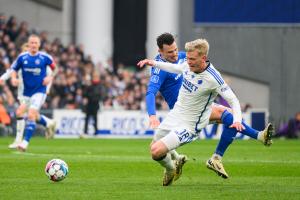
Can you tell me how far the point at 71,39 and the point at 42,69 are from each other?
57.0ft

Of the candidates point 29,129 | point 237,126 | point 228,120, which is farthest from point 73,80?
point 237,126

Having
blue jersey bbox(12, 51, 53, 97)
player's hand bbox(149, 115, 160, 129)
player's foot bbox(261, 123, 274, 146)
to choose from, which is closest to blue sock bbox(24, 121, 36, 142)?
blue jersey bbox(12, 51, 53, 97)

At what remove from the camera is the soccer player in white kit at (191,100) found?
42.5 ft

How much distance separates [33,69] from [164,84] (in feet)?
23.2

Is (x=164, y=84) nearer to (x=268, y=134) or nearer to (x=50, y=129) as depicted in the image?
(x=268, y=134)

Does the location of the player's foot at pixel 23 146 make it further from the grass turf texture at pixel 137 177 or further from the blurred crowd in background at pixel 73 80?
the blurred crowd in background at pixel 73 80

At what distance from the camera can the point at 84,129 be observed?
31.6 m

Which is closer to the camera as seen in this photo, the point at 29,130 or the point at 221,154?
the point at 221,154

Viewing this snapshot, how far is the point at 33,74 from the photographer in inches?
839

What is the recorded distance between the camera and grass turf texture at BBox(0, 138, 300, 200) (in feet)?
39.5

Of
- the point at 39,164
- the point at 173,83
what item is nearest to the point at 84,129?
the point at 39,164

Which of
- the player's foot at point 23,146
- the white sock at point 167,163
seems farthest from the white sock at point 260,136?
the player's foot at point 23,146

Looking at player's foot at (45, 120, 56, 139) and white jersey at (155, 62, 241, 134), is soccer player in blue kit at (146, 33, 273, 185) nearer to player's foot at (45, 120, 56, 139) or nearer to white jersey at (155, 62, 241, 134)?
white jersey at (155, 62, 241, 134)

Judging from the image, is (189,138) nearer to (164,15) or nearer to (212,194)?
(212,194)
